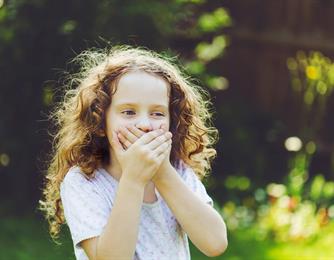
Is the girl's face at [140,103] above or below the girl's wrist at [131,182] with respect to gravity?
above

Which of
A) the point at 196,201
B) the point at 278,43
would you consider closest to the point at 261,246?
the point at 278,43

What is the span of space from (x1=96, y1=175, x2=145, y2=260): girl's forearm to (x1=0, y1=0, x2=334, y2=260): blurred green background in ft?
7.22

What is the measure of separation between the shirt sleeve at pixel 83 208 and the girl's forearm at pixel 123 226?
0.24ft

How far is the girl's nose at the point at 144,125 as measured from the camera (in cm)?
252

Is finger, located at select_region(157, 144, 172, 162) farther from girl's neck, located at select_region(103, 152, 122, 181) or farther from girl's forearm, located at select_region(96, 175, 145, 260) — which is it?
girl's neck, located at select_region(103, 152, 122, 181)

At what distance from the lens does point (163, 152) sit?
2.51m

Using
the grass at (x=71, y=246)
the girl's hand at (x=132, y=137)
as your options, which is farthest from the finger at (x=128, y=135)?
the grass at (x=71, y=246)

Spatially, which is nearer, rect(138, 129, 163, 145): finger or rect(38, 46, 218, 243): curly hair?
rect(138, 129, 163, 145): finger

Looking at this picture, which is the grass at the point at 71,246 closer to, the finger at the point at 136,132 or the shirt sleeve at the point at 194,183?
the shirt sleeve at the point at 194,183

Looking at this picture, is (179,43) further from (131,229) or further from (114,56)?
(131,229)

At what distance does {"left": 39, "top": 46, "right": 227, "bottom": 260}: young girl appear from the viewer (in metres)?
2.48

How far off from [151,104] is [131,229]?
1.20 feet

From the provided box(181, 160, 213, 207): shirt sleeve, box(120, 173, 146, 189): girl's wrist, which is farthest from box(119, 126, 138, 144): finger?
→ box(181, 160, 213, 207): shirt sleeve

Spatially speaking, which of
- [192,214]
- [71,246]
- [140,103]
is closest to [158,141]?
[140,103]
